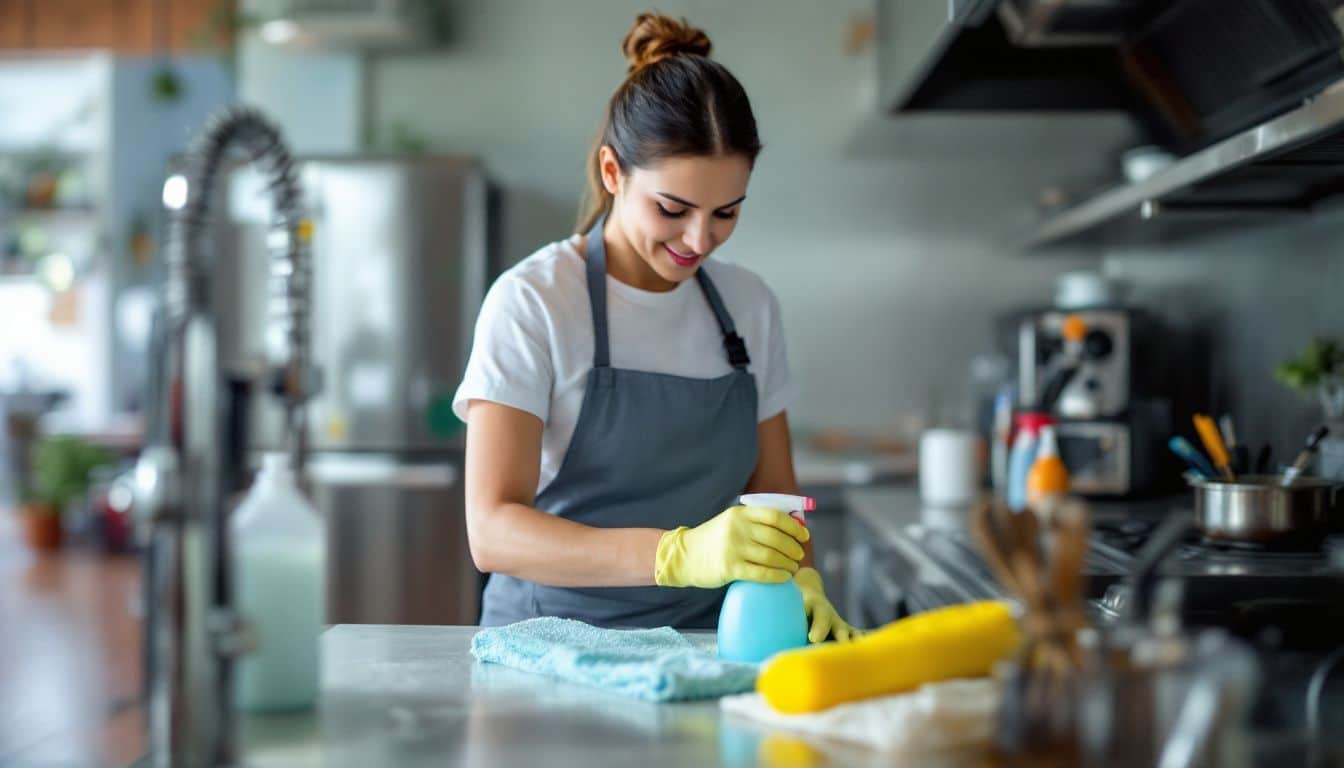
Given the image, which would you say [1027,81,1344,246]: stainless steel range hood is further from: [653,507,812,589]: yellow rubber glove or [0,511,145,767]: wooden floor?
[0,511,145,767]: wooden floor

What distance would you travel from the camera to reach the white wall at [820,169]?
166 inches

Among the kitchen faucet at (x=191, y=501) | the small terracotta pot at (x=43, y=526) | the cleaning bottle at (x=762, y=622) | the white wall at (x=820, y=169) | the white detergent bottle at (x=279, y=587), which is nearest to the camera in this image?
the kitchen faucet at (x=191, y=501)

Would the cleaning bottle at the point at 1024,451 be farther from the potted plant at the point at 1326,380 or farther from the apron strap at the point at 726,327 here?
the apron strap at the point at 726,327

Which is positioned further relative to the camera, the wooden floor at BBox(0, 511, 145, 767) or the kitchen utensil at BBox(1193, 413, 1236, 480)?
the wooden floor at BBox(0, 511, 145, 767)

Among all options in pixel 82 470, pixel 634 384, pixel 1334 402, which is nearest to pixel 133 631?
pixel 82 470

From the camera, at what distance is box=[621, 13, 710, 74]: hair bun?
1.86 meters

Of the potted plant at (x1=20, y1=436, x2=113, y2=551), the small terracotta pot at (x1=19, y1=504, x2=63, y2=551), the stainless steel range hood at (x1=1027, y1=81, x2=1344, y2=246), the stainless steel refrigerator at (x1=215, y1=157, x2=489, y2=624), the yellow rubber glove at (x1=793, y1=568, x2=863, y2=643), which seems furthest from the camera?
the small terracotta pot at (x1=19, y1=504, x2=63, y2=551)

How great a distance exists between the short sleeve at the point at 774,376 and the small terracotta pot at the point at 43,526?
21.1ft

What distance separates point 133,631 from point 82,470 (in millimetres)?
2104

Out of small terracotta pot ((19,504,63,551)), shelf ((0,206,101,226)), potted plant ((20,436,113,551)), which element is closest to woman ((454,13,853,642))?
potted plant ((20,436,113,551))

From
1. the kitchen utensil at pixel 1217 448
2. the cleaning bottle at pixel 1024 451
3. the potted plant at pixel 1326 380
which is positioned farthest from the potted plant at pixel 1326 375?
the cleaning bottle at pixel 1024 451

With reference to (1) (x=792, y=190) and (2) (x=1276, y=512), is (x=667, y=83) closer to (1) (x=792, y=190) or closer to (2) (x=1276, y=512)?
(2) (x=1276, y=512)

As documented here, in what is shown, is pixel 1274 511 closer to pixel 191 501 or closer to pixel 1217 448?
pixel 1217 448

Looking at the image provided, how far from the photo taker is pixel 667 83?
171cm
